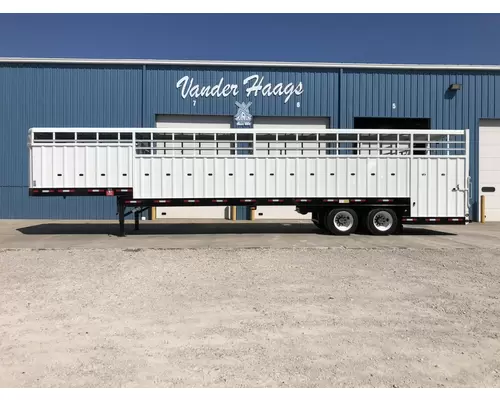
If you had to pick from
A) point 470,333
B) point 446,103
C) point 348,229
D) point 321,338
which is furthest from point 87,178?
point 446,103

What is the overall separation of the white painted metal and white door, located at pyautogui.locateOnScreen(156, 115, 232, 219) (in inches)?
249

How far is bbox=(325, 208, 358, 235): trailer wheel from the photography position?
43.7 feet

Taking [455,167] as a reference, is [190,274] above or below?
below

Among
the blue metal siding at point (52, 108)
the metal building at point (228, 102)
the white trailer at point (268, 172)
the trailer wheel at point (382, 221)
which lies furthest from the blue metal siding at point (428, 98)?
the blue metal siding at point (52, 108)

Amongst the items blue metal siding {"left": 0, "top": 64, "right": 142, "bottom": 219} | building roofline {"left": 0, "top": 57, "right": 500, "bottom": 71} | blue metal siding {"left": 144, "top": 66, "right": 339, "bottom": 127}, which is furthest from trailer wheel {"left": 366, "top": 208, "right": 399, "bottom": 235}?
blue metal siding {"left": 0, "top": 64, "right": 142, "bottom": 219}

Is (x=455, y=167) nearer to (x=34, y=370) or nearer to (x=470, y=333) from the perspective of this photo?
(x=470, y=333)

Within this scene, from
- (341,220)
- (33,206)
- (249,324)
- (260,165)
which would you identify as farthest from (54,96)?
(249,324)

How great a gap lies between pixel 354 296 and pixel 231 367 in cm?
281

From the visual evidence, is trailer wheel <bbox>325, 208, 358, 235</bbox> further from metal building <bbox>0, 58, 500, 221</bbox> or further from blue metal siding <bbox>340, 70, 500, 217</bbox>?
blue metal siding <bbox>340, 70, 500, 217</bbox>

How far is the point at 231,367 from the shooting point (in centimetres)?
381

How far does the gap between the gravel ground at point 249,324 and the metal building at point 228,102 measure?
11.8 meters

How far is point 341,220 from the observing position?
13.5 meters

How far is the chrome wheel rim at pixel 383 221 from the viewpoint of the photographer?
43.8 feet

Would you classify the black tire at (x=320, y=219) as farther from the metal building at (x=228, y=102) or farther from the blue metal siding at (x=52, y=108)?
the blue metal siding at (x=52, y=108)
